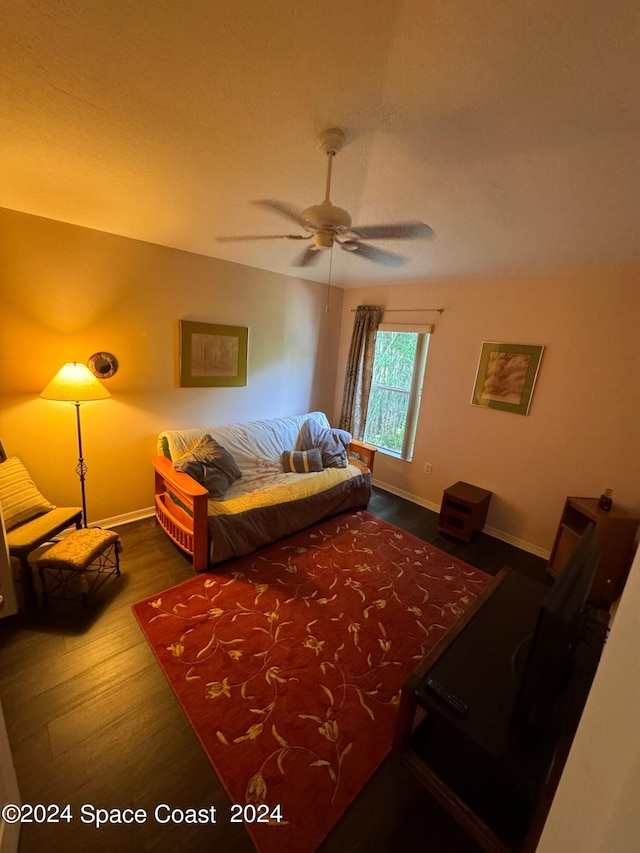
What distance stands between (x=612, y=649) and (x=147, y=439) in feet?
10.6

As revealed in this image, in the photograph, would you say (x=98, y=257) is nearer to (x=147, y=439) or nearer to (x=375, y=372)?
(x=147, y=439)

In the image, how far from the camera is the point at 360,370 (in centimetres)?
412

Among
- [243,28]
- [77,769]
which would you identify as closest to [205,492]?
[77,769]

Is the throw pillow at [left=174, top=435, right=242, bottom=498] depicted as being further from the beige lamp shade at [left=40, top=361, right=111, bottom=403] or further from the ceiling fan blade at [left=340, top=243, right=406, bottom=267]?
the ceiling fan blade at [left=340, top=243, right=406, bottom=267]

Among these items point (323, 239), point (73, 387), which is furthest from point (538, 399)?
point (73, 387)

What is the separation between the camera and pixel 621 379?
2477mm

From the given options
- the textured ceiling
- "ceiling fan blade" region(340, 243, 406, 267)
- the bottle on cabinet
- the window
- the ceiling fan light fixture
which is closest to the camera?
the textured ceiling

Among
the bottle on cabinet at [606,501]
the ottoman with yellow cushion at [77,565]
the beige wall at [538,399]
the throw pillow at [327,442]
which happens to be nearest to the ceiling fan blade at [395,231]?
the beige wall at [538,399]

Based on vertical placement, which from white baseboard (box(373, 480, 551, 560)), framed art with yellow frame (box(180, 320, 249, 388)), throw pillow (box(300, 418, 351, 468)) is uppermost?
framed art with yellow frame (box(180, 320, 249, 388))

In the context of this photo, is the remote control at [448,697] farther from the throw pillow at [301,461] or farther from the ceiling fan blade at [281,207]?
the ceiling fan blade at [281,207]

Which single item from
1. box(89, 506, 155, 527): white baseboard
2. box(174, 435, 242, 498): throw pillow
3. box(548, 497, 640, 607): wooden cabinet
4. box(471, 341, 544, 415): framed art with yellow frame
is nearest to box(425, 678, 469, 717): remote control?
box(548, 497, 640, 607): wooden cabinet

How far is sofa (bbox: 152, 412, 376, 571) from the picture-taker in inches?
96.0

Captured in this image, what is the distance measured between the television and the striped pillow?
2.75m

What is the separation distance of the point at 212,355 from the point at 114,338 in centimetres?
83
